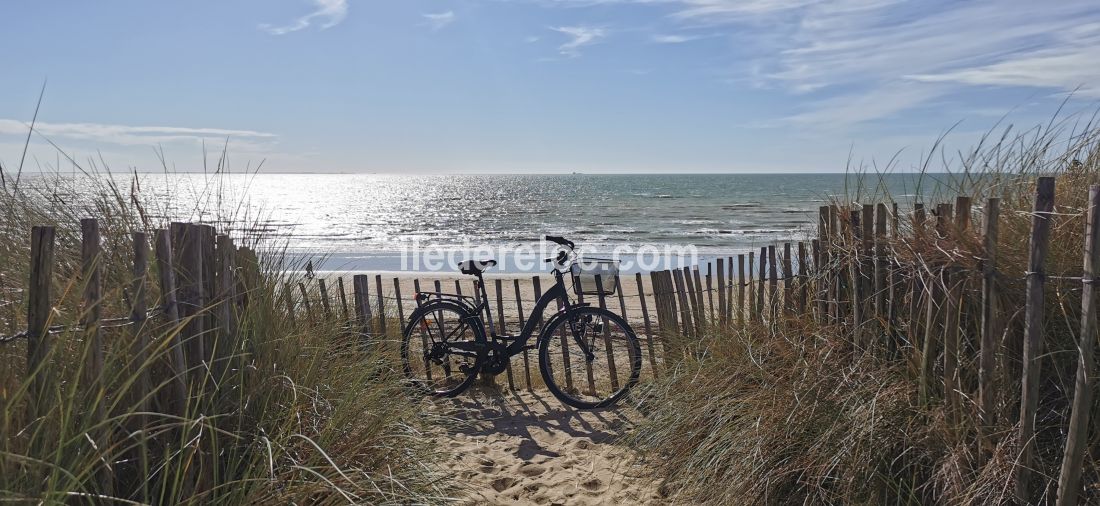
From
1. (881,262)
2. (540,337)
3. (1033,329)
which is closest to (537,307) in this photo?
(540,337)

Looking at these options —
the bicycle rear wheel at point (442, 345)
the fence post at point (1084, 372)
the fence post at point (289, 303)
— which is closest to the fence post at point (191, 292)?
the fence post at point (289, 303)

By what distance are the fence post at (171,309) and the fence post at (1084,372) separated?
287 centimetres

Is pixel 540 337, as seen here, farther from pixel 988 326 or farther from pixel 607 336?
pixel 988 326

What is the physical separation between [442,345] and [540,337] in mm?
836

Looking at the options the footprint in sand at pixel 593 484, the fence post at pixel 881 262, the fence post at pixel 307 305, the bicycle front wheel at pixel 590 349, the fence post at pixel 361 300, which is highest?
the fence post at pixel 881 262

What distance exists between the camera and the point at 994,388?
2604mm

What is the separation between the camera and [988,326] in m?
2.56

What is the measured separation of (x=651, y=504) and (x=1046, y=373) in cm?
178

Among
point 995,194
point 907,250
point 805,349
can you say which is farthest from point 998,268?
point 805,349

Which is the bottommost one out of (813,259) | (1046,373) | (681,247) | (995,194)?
(681,247)

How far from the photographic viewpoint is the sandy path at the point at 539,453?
375cm

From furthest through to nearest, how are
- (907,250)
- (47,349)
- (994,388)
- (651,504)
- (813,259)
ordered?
(813,259) → (651,504) → (907,250) → (994,388) → (47,349)

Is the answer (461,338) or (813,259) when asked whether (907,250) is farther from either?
(461,338)

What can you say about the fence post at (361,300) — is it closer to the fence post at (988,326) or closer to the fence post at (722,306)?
the fence post at (722,306)
